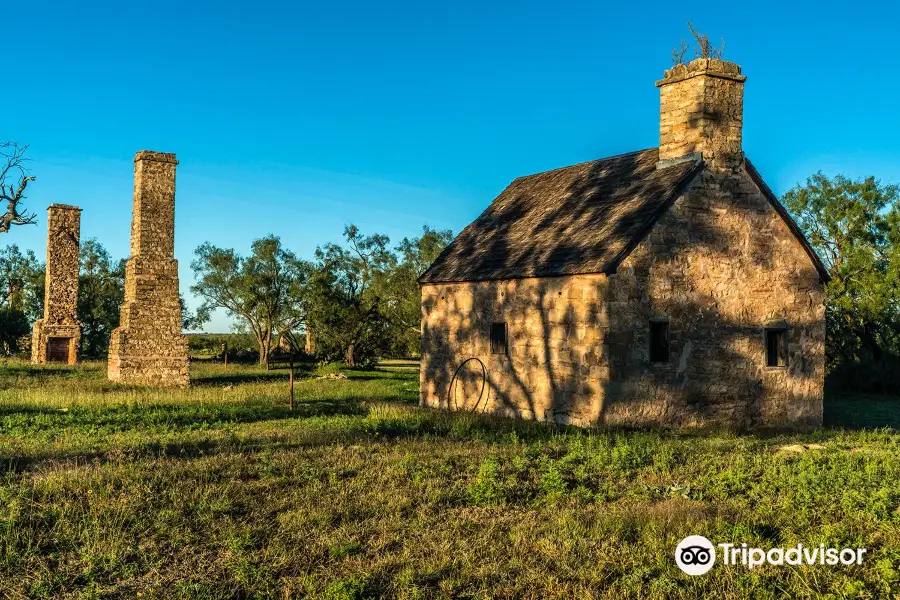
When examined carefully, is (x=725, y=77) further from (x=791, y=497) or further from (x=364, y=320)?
(x=364, y=320)

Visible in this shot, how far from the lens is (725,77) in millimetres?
16453

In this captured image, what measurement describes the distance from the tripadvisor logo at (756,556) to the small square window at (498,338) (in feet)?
35.3

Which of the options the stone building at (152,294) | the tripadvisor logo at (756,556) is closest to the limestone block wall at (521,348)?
the stone building at (152,294)

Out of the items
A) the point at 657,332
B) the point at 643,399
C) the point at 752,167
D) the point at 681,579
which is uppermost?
the point at 752,167

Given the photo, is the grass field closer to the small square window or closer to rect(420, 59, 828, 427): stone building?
rect(420, 59, 828, 427): stone building

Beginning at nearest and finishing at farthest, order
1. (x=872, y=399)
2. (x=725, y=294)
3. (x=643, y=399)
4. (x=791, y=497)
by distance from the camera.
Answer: (x=791, y=497)
(x=643, y=399)
(x=725, y=294)
(x=872, y=399)

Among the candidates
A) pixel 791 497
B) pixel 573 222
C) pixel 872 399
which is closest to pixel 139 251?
pixel 573 222

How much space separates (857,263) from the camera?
31969 millimetres

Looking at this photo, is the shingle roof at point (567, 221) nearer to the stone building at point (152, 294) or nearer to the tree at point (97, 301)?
the stone building at point (152, 294)

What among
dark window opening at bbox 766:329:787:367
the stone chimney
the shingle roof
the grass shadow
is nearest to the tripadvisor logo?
the shingle roof

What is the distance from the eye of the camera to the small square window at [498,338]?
17797 millimetres

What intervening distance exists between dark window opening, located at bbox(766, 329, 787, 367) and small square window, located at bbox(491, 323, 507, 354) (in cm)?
582

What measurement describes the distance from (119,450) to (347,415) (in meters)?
6.00

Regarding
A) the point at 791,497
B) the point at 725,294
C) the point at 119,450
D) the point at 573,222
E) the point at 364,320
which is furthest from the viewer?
the point at 364,320
